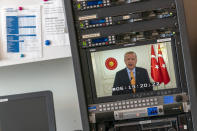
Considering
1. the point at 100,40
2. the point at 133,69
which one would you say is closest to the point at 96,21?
the point at 100,40

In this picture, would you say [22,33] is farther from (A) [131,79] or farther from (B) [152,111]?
(B) [152,111]

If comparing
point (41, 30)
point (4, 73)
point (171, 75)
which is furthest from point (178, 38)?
point (4, 73)

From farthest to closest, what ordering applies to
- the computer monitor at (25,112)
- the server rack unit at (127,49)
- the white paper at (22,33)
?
the white paper at (22,33)
the computer monitor at (25,112)
the server rack unit at (127,49)

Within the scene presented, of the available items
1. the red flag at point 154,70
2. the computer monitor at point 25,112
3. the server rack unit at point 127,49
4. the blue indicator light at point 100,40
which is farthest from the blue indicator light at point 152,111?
the computer monitor at point 25,112

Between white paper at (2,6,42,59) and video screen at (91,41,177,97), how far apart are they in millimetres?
467

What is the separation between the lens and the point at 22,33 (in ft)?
4.71

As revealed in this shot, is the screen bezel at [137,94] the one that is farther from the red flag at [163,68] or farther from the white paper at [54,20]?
the white paper at [54,20]

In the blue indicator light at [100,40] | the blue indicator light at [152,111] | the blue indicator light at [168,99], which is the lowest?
the blue indicator light at [152,111]

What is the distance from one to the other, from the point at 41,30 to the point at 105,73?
54 centimetres

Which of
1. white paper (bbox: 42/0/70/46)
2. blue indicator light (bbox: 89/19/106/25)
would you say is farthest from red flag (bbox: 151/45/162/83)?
white paper (bbox: 42/0/70/46)

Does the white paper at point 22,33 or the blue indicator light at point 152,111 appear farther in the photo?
the white paper at point 22,33

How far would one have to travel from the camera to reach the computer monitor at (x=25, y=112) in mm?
1309

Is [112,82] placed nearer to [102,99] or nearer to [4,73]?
[102,99]

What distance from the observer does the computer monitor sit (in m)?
1.31
